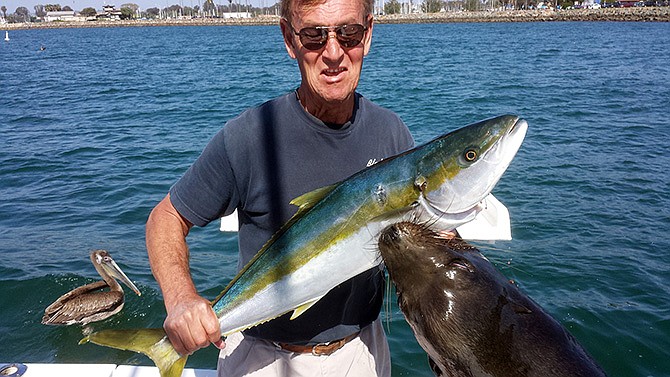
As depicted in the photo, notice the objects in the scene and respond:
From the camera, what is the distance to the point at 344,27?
2828 mm

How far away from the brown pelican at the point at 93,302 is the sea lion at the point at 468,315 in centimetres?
715

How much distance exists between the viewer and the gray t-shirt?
294 centimetres

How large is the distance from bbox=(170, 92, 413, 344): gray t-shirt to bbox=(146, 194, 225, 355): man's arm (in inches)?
4.2

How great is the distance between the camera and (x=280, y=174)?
9.78 ft

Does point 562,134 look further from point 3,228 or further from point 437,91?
point 3,228

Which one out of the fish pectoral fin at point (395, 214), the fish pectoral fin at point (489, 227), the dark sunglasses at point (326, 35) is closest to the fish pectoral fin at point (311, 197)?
the fish pectoral fin at point (395, 214)

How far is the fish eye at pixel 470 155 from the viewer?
2428 millimetres

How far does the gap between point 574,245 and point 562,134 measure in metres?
9.18

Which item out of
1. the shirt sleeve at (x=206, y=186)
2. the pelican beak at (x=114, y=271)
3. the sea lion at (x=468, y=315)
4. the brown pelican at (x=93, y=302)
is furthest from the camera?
the pelican beak at (x=114, y=271)

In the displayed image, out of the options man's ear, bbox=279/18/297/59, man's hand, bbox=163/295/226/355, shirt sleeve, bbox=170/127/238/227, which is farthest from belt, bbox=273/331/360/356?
man's ear, bbox=279/18/297/59

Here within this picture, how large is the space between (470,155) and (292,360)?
5.33ft

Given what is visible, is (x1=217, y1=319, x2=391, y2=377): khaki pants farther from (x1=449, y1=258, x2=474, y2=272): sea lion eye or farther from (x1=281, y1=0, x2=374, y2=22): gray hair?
(x1=281, y1=0, x2=374, y2=22): gray hair

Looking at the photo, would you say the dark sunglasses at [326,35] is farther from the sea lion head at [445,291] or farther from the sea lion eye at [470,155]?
the sea lion head at [445,291]

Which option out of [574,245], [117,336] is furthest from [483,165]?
[574,245]
